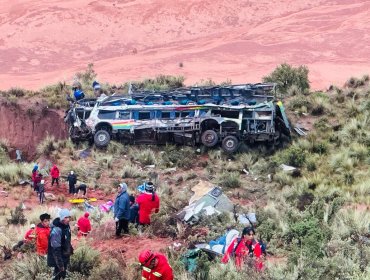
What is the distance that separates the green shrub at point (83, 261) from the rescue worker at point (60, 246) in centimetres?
67

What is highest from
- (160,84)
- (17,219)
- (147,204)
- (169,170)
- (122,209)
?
(160,84)

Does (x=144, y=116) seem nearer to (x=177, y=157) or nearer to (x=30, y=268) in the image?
(x=177, y=157)

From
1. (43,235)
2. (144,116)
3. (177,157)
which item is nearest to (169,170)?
(177,157)

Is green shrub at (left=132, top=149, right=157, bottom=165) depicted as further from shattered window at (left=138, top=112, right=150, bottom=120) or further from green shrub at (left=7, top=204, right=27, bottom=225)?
green shrub at (left=7, top=204, right=27, bottom=225)

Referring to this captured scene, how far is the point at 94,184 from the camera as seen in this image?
Result: 2203cm

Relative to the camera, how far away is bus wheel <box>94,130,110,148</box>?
24791 millimetres

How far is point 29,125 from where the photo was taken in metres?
28.5

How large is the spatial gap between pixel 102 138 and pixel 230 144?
493 centimetres

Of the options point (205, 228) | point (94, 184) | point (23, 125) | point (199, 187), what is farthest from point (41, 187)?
point (23, 125)

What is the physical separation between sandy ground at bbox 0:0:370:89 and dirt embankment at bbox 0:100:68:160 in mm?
9751

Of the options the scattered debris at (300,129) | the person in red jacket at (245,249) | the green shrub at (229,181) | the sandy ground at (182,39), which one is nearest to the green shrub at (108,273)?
the person in red jacket at (245,249)

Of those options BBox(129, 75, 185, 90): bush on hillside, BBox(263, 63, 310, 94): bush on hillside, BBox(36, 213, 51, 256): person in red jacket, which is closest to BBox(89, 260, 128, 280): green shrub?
BBox(36, 213, 51, 256): person in red jacket

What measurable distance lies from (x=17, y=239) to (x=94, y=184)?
8150 mm

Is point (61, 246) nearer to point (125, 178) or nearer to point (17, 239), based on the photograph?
point (17, 239)
